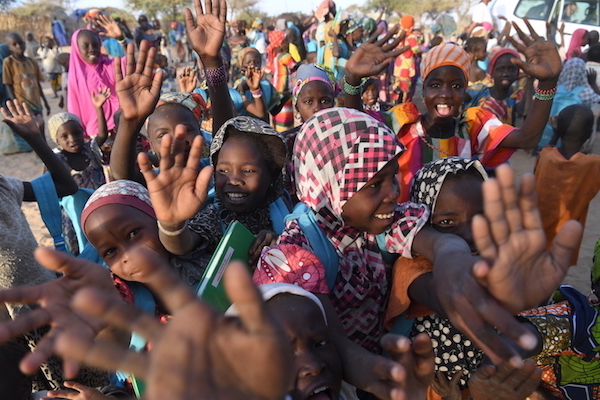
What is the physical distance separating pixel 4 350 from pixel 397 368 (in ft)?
4.59

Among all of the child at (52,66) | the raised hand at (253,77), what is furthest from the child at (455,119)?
the child at (52,66)

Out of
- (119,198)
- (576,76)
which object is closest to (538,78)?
(119,198)


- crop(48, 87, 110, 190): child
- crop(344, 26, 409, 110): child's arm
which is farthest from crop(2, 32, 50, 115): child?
crop(344, 26, 409, 110): child's arm

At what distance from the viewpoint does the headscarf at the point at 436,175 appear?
5.27 feet

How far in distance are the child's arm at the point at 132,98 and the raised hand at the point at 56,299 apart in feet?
3.81

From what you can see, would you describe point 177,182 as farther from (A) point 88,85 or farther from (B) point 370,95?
(A) point 88,85

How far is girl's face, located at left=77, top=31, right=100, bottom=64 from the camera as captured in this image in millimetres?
5418

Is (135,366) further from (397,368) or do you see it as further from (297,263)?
(297,263)

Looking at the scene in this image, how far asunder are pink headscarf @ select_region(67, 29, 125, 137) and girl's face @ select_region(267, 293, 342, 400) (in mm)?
5164

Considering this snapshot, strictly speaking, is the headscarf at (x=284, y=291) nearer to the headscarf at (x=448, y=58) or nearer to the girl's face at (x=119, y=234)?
the girl's face at (x=119, y=234)

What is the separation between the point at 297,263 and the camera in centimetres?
134

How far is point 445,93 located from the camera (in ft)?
8.70

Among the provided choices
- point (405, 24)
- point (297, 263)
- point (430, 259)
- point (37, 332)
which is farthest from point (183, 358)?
point (405, 24)

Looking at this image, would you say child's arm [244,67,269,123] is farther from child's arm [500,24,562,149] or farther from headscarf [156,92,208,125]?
child's arm [500,24,562,149]
